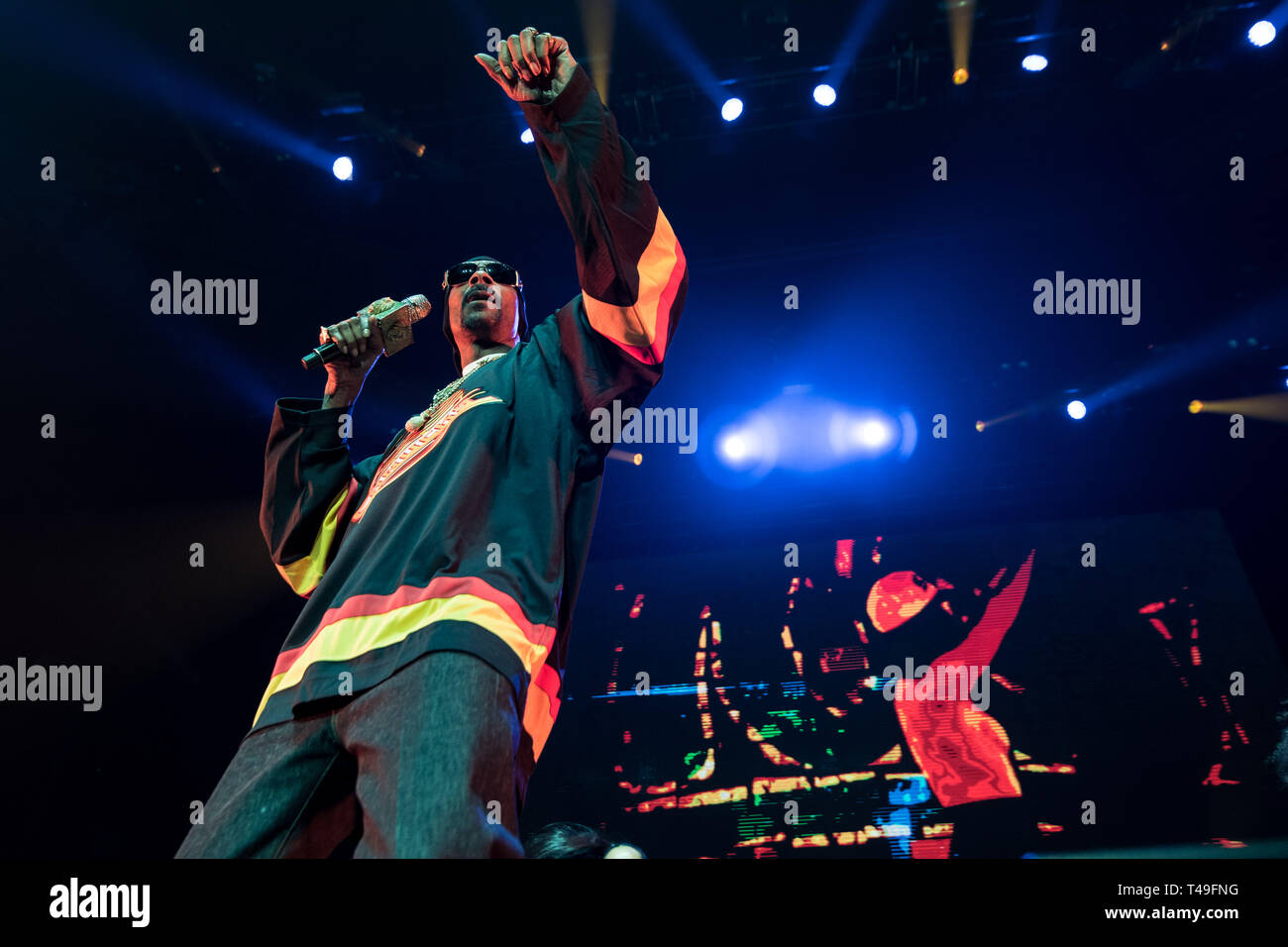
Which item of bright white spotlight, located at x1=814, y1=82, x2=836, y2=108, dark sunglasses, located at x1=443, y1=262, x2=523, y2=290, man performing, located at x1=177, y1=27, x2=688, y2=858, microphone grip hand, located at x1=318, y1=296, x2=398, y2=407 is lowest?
man performing, located at x1=177, y1=27, x2=688, y2=858

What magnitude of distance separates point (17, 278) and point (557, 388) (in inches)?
139

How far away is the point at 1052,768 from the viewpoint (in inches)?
150

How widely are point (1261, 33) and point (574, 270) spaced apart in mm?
3245

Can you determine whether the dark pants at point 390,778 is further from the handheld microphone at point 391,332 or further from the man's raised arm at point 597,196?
the handheld microphone at point 391,332

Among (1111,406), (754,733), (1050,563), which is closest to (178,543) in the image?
(754,733)

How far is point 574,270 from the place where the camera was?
4859 mm

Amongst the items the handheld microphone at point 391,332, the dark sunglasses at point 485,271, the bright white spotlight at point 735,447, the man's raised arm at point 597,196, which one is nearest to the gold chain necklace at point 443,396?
the handheld microphone at point 391,332

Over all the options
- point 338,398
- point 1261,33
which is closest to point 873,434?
point 1261,33

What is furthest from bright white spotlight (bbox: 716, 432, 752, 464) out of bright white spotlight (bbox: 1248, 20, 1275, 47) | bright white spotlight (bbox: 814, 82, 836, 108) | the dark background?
bright white spotlight (bbox: 1248, 20, 1275, 47)

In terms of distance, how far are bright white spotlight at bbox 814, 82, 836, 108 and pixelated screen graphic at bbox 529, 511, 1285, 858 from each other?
2.18m

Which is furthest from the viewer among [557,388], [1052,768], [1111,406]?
[1111,406]

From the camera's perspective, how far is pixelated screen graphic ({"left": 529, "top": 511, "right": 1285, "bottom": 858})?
3.70 metres

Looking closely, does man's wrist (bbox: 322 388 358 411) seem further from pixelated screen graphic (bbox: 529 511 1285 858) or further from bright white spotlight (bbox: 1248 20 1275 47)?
bright white spotlight (bbox: 1248 20 1275 47)
